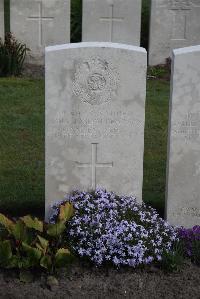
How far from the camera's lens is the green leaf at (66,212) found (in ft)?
17.7

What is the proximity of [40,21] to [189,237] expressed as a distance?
24.9 ft

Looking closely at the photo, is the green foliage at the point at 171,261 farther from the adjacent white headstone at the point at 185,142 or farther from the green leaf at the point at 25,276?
the green leaf at the point at 25,276

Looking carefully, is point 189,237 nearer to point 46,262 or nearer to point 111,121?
point 111,121

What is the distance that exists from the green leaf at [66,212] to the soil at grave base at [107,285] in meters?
0.38

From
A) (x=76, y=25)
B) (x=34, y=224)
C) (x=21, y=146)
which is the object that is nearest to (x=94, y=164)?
(x=34, y=224)

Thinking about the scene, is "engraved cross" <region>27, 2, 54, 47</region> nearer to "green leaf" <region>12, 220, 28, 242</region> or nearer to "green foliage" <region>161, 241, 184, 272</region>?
"green leaf" <region>12, 220, 28, 242</region>

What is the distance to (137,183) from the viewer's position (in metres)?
5.96

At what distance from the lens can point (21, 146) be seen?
840cm

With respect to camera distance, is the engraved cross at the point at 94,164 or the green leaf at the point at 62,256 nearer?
the green leaf at the point at 62,256

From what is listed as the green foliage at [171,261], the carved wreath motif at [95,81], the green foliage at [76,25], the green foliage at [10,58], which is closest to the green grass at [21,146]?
the green foliage at [10,58]

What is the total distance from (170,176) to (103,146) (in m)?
0.63

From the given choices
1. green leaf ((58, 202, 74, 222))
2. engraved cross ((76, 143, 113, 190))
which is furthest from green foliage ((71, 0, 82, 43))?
green leaf ((58, 202, 74, 222))

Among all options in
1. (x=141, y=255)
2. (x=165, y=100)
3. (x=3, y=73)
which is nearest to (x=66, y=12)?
(x=3, y=73)

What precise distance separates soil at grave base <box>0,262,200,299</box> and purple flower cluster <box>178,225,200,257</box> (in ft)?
0.89
